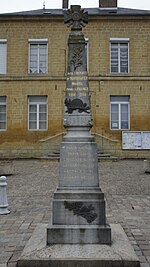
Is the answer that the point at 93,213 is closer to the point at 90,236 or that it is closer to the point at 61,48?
the point at 90,236

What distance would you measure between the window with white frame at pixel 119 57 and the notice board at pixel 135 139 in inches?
170

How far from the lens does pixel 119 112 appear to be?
2178 centimetres

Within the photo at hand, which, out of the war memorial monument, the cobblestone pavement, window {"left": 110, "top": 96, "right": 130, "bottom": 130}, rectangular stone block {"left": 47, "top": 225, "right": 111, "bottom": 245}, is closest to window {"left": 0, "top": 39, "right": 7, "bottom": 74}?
window {"left": 110, "top": 96, "right": 130, "bottom": 130}

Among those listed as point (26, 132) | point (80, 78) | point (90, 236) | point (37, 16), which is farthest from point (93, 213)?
point (37, 16)

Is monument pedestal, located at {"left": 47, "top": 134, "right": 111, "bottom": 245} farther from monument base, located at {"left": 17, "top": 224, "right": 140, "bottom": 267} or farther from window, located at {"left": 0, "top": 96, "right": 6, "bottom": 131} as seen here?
window, located at {"left": 0, "top": 96, "right": 6, "bottom": 131}

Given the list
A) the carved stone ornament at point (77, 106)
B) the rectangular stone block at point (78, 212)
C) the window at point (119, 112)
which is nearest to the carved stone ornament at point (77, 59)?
the carved stone ornament at point (77, 106)

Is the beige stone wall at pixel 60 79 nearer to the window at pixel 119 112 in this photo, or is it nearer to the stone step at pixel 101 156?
the window at pixel 119 112

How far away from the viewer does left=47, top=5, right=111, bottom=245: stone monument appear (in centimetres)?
465

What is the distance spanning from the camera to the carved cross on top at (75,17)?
539 centimetres

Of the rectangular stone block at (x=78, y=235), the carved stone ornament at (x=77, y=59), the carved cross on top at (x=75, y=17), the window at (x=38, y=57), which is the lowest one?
the rectangular stone block at (x=78, y=235)

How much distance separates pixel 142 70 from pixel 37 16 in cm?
792

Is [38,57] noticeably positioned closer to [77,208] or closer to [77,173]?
[77,173]

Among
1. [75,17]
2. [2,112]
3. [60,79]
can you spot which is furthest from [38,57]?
[75,17]

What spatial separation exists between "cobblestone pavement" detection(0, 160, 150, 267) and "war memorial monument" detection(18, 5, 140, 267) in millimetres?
328
